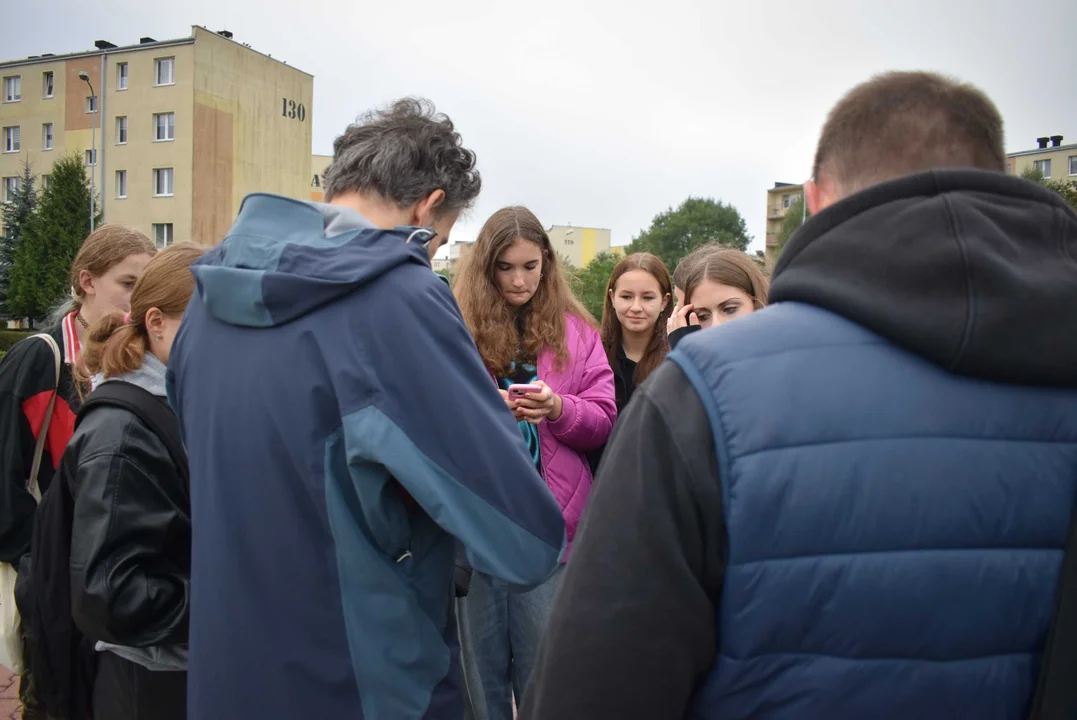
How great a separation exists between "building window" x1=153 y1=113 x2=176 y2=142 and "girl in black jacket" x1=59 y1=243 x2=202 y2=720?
40.7 m

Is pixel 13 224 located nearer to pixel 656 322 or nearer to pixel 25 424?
pixel 25 424

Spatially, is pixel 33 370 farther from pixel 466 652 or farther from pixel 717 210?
pixel 717 210

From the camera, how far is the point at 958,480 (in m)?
1.08

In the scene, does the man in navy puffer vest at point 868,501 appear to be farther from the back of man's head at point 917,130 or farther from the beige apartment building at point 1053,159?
the beige apartment building at point 1053,159

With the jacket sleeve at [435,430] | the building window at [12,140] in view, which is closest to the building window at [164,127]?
the building window at [12,140]

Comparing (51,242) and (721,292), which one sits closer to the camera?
(721,292)

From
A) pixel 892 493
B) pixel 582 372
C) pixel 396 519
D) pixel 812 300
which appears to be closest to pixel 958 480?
pixel 892 493

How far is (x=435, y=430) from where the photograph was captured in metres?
1.67

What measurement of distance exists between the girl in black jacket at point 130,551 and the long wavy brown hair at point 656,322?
7.41 feet

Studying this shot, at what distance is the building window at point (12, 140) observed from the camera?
43.4m

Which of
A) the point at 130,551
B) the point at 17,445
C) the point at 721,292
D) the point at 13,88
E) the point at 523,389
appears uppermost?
the point at 13,88

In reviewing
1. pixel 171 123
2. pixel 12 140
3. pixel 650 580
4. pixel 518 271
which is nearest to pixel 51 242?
pixel 171 123

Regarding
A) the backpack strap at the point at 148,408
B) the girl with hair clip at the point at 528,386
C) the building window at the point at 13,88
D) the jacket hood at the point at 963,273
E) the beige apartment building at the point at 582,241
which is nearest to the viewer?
the jacket hood at the point at 963,273

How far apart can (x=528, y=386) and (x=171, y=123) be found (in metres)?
41.0
